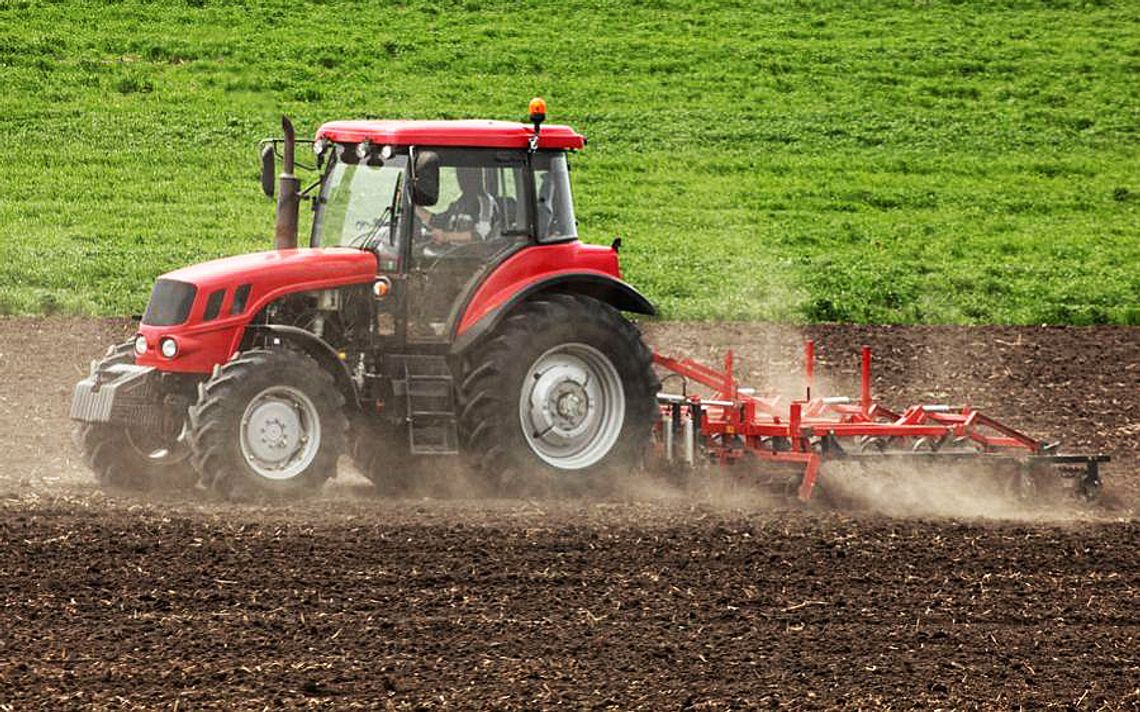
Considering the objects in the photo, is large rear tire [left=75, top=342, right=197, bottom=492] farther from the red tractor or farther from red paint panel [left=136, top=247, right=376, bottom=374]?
red paint panel [left=136, top=247, right=376, bottom=374]

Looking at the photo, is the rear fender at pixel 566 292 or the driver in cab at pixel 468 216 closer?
the rear fender at pixel 566 292

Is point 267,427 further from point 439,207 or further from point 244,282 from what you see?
point 439,207

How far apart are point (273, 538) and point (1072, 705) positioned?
4.11m

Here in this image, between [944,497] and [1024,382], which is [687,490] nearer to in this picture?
[944,497]

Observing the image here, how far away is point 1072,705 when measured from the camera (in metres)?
7.54

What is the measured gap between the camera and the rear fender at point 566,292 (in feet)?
36.8

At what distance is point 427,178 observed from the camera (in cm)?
1084

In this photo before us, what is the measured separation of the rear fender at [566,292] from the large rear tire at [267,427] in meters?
0.90

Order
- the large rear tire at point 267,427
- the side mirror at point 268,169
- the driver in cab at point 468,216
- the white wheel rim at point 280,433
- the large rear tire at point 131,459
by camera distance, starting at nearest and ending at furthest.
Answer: the large rear tire at point 267,427
the white wheel rim at point 280,433
the large rear tire at point 131,459
the driver in cab at point 468,216
the side mirror at point 268,169

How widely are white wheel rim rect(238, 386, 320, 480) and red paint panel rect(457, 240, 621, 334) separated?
112 cm

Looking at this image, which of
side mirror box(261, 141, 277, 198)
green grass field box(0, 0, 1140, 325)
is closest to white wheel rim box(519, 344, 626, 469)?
side mirror box(261, 141, 277, 198)

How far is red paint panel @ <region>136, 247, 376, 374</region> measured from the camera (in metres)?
10.9

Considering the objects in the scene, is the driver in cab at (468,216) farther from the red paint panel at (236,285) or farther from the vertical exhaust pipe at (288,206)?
the vertical exhaust pipe at (288,206)

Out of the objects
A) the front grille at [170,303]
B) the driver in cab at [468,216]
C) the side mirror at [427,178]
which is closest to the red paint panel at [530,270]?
the driver in cab at [468,216]
